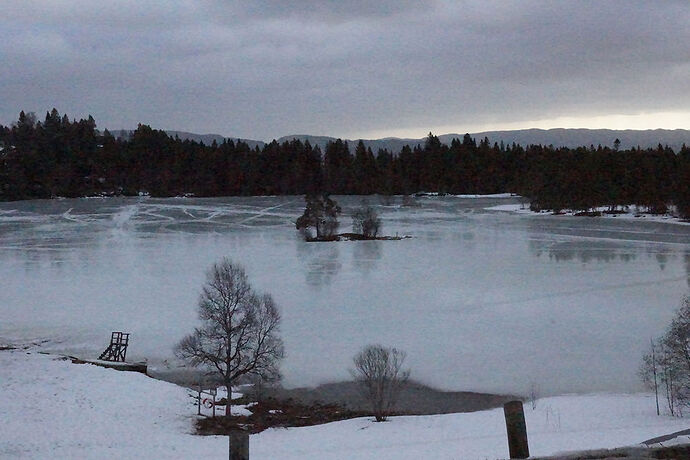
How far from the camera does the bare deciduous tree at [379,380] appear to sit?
1345 centimetres

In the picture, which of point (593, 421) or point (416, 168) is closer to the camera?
point (593, 421)

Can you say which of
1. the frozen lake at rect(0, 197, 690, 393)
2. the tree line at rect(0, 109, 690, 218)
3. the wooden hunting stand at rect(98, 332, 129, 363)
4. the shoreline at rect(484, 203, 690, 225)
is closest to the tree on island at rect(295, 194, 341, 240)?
the frozen lake at rect(0, 197, 690, 393)

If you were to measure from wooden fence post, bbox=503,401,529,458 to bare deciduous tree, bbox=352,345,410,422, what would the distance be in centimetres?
729

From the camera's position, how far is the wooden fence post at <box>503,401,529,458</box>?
17.9 feet

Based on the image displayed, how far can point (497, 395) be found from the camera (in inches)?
546

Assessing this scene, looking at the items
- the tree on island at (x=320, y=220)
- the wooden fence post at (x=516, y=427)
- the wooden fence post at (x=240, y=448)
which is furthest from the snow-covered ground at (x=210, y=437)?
the tree on island at (x=320, y=220)

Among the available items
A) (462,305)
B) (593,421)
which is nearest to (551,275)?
(462,305)

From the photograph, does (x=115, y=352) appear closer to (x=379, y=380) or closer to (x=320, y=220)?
(x=379, y=380)

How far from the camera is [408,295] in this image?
2336cm

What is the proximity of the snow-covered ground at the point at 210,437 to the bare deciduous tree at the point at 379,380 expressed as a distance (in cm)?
64

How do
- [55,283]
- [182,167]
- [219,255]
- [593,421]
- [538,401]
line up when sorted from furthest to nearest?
[182,167]
[219,255]
[55,283]
[538,401]
[593,421]

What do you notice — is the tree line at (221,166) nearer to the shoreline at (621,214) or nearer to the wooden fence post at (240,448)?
the shoreline at (621,214)

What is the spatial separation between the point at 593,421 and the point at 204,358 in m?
7.79

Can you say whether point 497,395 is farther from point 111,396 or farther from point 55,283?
point 55,283
